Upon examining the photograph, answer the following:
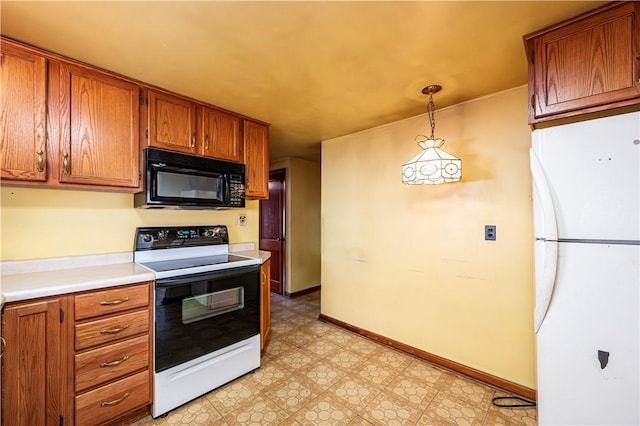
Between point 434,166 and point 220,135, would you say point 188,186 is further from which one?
point 434,166

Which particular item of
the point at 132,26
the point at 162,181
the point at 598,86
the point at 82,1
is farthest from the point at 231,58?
the point at 598,86

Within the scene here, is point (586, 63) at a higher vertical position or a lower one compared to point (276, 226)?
higher

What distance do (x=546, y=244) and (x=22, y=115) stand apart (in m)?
2.84

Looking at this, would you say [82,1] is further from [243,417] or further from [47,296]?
[243,417]

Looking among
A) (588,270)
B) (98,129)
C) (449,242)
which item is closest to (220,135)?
(98,129)

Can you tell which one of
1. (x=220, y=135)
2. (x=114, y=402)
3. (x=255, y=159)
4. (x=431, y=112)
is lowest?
(x=114, y=402)

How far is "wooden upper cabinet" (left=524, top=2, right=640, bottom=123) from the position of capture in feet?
3.93

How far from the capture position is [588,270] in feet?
3.98

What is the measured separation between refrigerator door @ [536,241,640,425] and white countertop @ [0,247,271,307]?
87.9 inches

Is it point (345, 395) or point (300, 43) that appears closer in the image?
point (300, 43)

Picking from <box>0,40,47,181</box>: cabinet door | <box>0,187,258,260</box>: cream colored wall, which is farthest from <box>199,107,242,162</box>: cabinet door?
<box>0,40,47,181</box>: cabinet door

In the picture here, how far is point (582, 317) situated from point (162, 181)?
2557mm

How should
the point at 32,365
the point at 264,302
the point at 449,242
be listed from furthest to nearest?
the point at 264,302 < the point at 449,242 < the point at 32,365

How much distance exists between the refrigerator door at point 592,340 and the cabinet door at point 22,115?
2771mm
